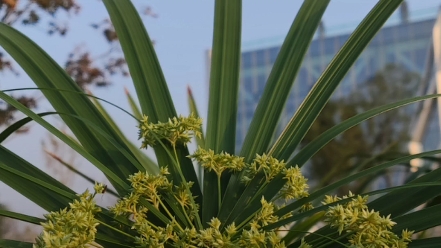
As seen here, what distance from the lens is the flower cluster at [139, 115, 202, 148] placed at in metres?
0.69

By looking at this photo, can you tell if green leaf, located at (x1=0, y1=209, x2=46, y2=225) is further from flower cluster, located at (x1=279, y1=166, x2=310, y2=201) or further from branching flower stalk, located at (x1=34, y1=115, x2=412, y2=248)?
flower cluster, located at (x1=279, y1=166, x2=310, y2=201)

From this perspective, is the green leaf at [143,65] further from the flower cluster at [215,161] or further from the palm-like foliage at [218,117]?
the flower cluster at [215,161]

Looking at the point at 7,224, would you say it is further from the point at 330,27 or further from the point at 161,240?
the point at 330,27

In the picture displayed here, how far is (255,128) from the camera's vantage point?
79 centimetres

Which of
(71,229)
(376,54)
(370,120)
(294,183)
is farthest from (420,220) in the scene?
(376,54)

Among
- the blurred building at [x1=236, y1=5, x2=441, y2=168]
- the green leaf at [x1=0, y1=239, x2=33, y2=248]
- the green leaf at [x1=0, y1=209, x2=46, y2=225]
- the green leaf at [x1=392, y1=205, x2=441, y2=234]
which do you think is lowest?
the green leaf at [x1=0, y1=239, x2=33, y2=248]

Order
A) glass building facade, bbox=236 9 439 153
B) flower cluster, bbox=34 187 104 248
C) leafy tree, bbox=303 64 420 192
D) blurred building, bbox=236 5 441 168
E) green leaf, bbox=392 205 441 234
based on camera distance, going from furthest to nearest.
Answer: glass building facade, bbox=236 9 439 153, blurred building, bbox=236 5 441 168, leafy tree, bbox=303 64 420 192, green leaf, bbox=392 205 441 234, flower cluster, bbox=34 187 104 248

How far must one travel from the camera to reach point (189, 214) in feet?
2.31

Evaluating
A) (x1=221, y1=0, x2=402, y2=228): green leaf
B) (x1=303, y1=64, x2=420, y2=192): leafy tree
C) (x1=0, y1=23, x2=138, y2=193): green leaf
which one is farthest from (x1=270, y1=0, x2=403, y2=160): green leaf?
(x1=303, y1=64, x2=420, y2=192): leafy tree

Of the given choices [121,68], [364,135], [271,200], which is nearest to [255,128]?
[271,200]

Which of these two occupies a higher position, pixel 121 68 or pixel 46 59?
pixel 121 68

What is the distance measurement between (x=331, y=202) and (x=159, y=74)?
0.30 meters

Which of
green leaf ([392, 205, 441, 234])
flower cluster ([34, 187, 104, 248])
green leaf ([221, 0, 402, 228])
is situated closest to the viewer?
flower cluster ([34, 187, 104, 248])

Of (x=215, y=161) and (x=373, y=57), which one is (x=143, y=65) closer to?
(x=215, y=161)
